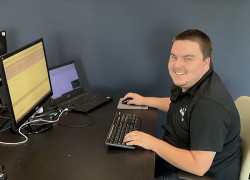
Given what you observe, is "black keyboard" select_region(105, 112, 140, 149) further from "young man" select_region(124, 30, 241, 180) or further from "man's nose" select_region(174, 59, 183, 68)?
"man's nose" select_region(174, 59, 183, 68)

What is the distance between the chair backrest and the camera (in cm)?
107

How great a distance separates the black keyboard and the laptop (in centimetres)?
25

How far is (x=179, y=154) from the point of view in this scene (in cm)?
101

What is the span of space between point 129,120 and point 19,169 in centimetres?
58

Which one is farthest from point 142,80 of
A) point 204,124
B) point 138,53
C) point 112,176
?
point 112,176

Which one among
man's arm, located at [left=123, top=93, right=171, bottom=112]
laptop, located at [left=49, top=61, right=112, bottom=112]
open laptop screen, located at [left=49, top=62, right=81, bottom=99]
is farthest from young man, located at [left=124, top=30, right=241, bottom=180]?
open laptop screen, located at [left=49, top=62, right=81, bottom=99]

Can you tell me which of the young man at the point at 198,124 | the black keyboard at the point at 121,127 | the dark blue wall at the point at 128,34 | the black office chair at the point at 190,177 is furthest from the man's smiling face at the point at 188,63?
the dark blue wall at the point at 128,34

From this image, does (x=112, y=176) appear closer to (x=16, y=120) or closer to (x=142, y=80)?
(x=16, y=120)

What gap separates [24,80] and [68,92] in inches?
18.1

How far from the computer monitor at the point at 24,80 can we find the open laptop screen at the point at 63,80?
10 cm

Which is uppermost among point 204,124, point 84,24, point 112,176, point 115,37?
point 84,24

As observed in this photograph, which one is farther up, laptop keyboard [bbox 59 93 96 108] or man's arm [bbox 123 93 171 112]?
laptop keyboard [bbox 59 93 96 108]

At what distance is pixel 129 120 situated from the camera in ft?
4.09

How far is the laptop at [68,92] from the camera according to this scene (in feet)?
4.75
